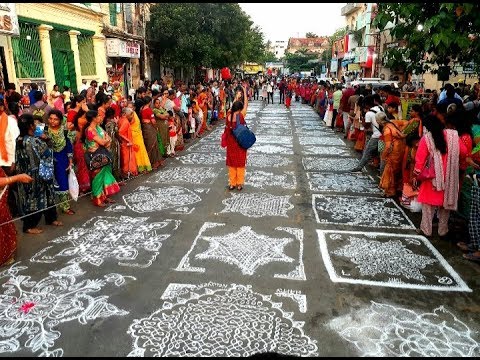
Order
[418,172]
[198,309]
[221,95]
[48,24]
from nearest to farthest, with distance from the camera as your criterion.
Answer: [198,309] < [418,172] < [48,24] < [221,95]

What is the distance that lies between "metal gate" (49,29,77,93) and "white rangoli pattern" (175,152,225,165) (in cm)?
633

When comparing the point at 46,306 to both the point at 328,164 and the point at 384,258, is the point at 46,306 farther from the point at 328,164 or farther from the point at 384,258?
the point at 328,164

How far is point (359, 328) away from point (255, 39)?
3621 centimetres

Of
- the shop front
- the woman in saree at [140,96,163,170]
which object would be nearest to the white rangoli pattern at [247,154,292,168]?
the woman in saree at [140,96,163,170]

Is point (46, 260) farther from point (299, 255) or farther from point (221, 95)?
point (221, 95)

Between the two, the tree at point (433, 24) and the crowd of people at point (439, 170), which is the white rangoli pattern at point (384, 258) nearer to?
the crowd of people at point (439, 170)

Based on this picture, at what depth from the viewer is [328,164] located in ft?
29.4

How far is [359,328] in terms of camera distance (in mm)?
3211

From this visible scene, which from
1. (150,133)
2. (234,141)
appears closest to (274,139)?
(150,133)

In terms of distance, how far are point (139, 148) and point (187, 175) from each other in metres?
1.10

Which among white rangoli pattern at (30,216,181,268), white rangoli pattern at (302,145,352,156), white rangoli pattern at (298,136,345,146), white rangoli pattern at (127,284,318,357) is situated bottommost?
white rangoli pattern at (127,284,318,357)

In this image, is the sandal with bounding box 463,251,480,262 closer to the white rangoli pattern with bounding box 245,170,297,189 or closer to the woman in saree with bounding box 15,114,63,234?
the white rangoli pattern with bounding box 245,170,297,189

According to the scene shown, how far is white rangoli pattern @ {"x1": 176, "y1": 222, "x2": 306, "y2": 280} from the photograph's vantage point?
13.8 ft

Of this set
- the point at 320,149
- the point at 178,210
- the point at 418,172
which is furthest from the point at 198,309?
the point at 320,149
